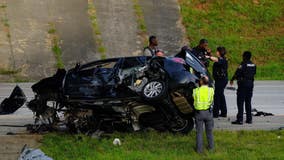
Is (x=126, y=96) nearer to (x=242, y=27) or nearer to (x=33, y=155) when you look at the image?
(x=33, y=155)

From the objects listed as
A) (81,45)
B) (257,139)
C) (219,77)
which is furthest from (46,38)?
(257,139)

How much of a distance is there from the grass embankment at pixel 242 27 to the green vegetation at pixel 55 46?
7.13 meters

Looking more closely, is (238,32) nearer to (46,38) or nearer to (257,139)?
(46,38)

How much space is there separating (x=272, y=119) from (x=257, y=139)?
2.98 meters

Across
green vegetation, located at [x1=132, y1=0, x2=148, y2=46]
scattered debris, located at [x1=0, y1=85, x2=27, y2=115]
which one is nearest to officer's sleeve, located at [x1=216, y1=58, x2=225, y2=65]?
scattered debris, located at [x1=0, y1=85, x2=27, y2=115]

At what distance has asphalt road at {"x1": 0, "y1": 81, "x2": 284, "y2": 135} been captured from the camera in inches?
530

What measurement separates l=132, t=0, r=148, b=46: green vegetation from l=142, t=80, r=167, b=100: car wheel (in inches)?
698

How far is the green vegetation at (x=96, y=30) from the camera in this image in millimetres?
28281

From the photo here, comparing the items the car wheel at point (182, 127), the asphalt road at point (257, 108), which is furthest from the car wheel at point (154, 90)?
the asphalt road at point (257, 108)

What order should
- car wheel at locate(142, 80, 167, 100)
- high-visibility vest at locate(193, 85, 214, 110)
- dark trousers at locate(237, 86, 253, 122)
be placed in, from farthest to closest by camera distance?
dark trousers at locate(237, 86, 253, 122) → car wheel at locate(142, 80, 167, 100) → high-visibility vest at locate(193, 85, 214, 110)

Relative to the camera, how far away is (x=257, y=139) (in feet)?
38.5

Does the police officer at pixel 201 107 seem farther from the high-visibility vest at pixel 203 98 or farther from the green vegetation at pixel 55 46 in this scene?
the green vegetation at pixel 55 46

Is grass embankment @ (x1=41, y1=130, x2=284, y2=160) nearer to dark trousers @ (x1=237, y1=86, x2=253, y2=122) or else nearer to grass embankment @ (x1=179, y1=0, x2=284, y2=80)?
dark trousers @ (x1=237, y1=86, x2=253, y2=122)

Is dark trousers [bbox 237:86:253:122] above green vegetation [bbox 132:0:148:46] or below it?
below
